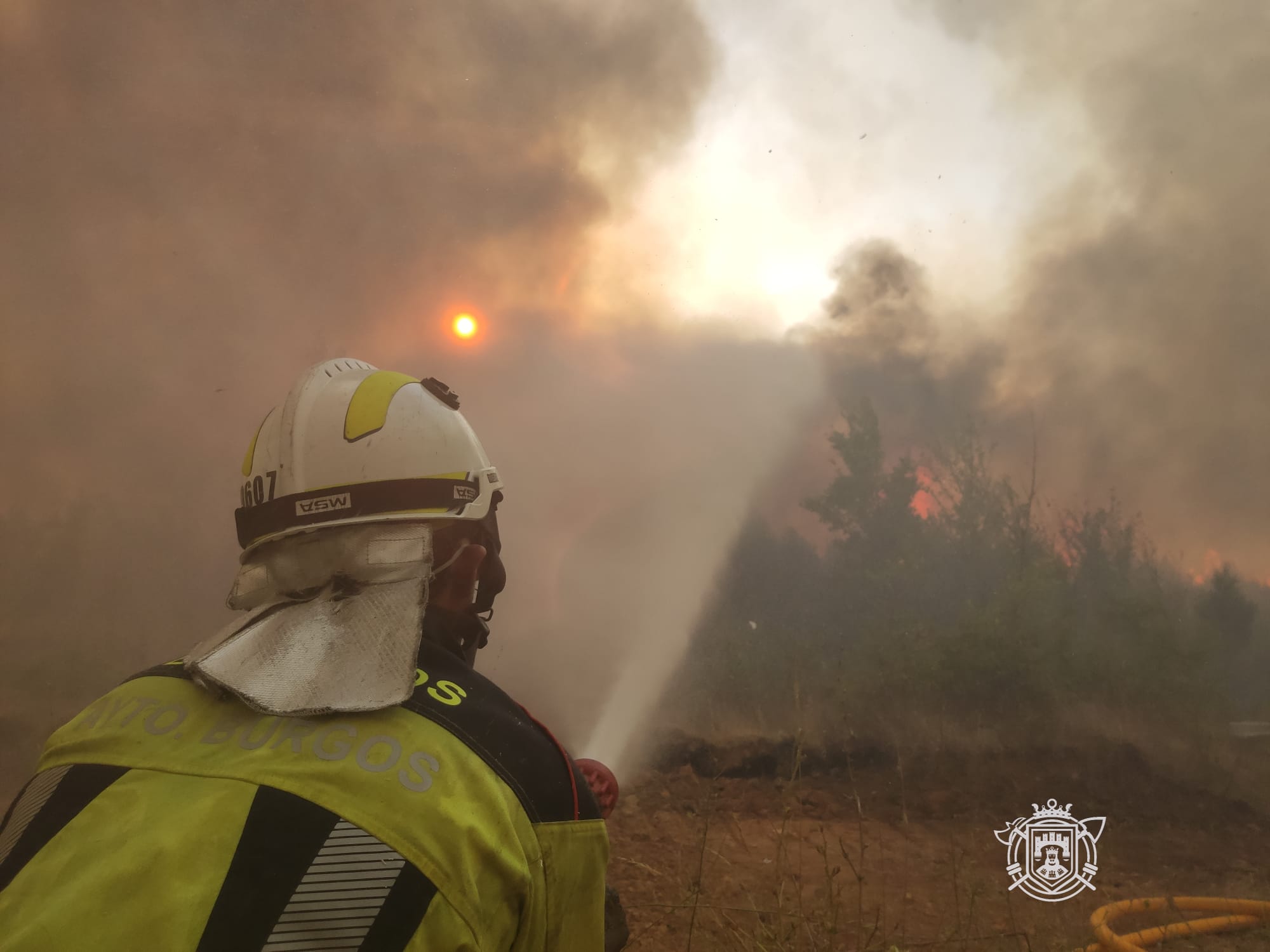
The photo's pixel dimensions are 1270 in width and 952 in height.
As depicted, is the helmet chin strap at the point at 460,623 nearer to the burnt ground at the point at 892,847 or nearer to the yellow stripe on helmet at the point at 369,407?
the yellow stripe on helmet at the point at 369,407

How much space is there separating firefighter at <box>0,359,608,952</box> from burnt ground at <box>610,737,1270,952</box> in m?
2.24

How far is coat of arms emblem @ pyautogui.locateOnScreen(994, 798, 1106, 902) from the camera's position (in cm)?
554

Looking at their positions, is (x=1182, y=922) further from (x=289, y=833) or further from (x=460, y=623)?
(x=289, y=833)

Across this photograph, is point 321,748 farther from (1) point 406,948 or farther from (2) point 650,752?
(2) point 650,752

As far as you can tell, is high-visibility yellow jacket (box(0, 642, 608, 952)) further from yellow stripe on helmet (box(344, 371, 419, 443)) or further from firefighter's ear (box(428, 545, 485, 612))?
yellow stripe on helmet (box(344, 371, 419, 443))

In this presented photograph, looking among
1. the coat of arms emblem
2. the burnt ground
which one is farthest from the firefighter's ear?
the coat of arms emblem

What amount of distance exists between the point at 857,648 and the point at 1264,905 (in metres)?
5.99

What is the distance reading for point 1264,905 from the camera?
4.62 metres

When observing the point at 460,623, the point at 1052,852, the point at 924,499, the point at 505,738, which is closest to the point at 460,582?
the point at 460,623

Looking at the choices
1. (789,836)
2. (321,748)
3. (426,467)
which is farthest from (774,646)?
(321,748)

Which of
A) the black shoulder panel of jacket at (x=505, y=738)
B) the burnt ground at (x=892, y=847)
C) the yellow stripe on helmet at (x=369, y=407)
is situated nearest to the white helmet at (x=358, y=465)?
the yellow stripe on helmet at (x=369, y=407)

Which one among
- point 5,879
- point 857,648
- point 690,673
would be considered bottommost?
point 5,879

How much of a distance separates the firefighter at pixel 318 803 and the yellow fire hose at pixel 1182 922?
4123 mm

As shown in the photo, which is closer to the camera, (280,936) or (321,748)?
(280,936)
